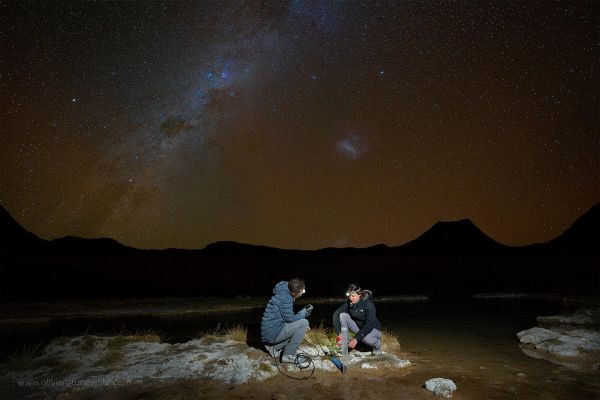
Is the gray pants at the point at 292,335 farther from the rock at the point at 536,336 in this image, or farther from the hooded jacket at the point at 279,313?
the rock at the point at 536,336

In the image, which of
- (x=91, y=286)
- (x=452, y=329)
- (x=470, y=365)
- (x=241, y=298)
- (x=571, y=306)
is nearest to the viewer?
(x=470, y=365)

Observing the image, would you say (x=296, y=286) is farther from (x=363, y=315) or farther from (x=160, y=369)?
(x=160, y=369)

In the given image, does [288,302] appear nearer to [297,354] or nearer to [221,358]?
[297,354]

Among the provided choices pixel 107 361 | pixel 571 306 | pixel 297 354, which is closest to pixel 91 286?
pixel 107 361

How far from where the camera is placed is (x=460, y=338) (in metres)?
12.6

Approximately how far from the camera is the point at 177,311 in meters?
20.4

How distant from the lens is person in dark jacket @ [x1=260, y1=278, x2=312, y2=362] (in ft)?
25.8

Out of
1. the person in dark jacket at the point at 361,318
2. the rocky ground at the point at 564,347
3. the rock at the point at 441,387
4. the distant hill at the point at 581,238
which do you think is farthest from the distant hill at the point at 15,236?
the distant hill at the point at 581,238

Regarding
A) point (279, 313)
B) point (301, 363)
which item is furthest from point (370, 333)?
point (279, 313)

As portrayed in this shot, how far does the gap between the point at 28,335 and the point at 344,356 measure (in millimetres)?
13139

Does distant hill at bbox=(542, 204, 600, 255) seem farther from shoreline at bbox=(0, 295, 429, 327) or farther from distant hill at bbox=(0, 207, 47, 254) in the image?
distant hill at bbox=(0, 207, 47, 254)

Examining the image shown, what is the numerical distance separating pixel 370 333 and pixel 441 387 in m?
2.32

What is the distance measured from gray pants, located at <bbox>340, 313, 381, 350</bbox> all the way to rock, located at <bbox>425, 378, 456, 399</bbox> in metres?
2.00

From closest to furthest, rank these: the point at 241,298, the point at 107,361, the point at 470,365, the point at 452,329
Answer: the point at 107,361, the point at 470,365, the point at 452,329, the point at 241,298
